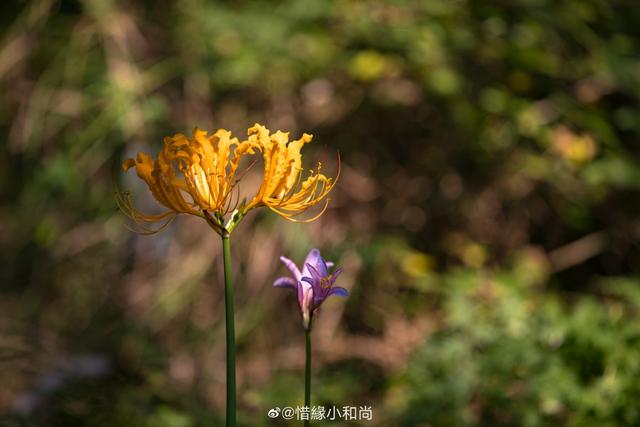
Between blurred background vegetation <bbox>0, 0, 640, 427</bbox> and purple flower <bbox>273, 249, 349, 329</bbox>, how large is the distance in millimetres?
1552

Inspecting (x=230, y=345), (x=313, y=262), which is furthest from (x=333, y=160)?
(x=230, y=345)

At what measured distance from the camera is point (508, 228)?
10.9 feet

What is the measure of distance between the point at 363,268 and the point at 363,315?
239mm

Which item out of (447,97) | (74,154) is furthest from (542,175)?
(74,154)

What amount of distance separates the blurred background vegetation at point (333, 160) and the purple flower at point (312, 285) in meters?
1.55

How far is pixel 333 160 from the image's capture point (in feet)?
10.9

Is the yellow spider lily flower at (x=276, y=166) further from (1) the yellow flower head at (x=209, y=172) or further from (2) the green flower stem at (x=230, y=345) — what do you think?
(2) the green flower stem at (x=230, y=345)

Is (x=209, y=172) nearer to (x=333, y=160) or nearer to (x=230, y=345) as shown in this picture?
(x=230, y=345)

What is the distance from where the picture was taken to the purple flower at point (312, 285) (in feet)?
3.33

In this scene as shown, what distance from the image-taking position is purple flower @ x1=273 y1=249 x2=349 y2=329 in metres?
1.01

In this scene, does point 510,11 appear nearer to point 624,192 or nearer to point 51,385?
point 624,192

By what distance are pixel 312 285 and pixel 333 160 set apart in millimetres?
2354

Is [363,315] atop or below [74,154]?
below

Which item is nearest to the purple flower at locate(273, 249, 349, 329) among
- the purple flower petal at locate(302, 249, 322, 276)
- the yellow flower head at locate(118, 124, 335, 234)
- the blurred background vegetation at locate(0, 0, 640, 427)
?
the purple flower petal at locate(302, 249, 322, 276)
